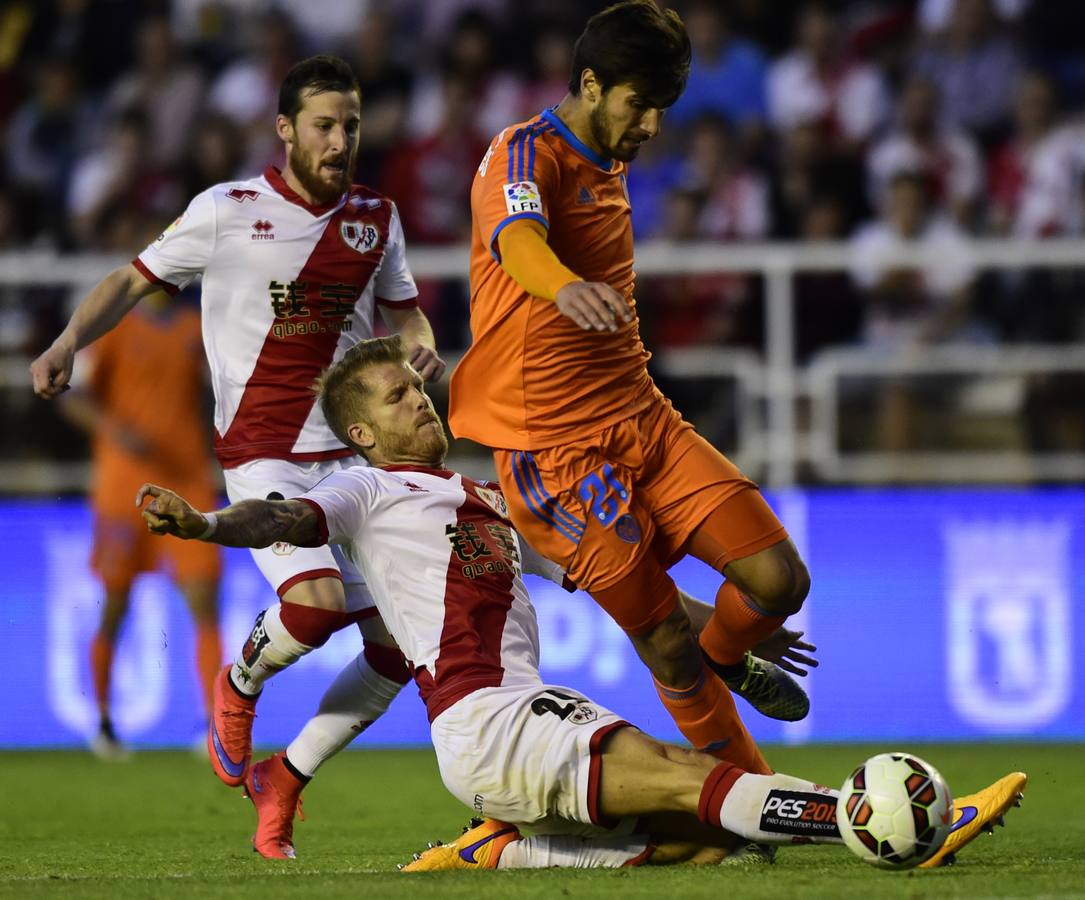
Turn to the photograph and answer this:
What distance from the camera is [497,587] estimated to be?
213 inches

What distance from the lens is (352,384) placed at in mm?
5633

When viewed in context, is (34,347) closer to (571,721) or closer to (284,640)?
(284,640)

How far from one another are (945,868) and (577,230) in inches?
84.4

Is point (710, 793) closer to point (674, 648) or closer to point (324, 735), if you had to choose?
point (674, 648)

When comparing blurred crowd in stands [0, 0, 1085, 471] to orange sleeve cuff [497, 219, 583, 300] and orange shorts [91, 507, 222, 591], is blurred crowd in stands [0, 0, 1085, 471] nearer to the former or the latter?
orange shorts [91, 507, 222, 591]

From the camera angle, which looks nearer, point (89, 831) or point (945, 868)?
point (945, 868)

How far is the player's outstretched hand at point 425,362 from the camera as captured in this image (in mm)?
5965

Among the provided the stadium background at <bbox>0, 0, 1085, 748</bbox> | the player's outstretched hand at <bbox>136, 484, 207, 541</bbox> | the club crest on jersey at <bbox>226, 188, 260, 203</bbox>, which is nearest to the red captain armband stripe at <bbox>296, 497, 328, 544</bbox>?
the player's outstretched hand at <bbox>136, 484, 207, 541</bbox>

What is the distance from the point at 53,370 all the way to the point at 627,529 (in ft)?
6.35

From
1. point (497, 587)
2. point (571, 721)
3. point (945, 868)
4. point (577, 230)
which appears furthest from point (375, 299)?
point (945, 868)

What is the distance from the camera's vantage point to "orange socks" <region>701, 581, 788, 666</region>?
18.7ft

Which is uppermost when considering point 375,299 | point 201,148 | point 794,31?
point 794,31

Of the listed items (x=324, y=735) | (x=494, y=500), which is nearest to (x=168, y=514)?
(x=494, y=500)

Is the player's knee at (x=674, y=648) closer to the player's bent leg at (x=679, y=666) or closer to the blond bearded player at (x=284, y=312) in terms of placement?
the player's bent leg at (x=679, y=666)
